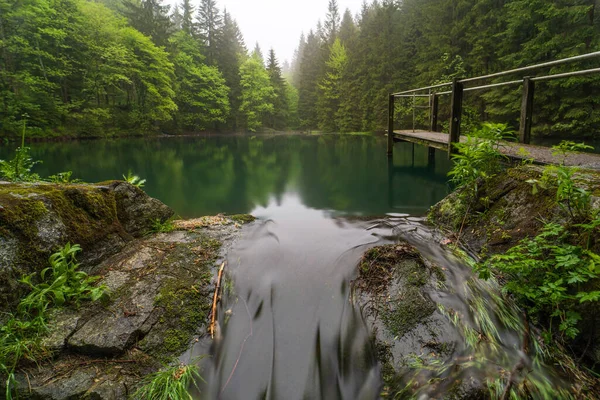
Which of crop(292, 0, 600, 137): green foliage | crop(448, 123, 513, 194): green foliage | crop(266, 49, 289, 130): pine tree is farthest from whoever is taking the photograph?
crop(266, 49, 289, 130): pine tree

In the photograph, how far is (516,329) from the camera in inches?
98.1

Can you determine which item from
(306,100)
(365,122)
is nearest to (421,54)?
(365,122)

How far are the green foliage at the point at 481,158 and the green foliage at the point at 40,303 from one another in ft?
14.9

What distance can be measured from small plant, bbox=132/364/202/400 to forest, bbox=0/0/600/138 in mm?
17243

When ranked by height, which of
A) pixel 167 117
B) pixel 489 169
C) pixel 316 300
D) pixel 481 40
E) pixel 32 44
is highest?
pixel 32 44

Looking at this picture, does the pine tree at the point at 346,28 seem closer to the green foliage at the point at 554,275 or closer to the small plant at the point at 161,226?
the small plant at the point at 161,226

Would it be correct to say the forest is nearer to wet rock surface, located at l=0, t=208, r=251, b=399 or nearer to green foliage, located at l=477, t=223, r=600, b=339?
green foliage, located at l=477, t=223, r=600, b=339

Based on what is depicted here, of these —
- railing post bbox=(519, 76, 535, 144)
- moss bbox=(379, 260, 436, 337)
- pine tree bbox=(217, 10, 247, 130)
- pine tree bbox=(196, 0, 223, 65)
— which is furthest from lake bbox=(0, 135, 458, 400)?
pine tree bbox=(196, 0, 223, 65)

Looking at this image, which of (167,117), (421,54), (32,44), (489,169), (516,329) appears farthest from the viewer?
(167,117)

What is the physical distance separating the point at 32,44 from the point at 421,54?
29662 millimetres

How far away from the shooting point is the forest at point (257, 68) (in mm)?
15188

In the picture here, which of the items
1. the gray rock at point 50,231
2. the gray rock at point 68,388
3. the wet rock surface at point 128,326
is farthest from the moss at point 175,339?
the gray rock at point 50,231

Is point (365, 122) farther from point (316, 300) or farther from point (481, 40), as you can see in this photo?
point (316, 300)

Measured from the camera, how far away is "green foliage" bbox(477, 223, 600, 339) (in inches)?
86.0
